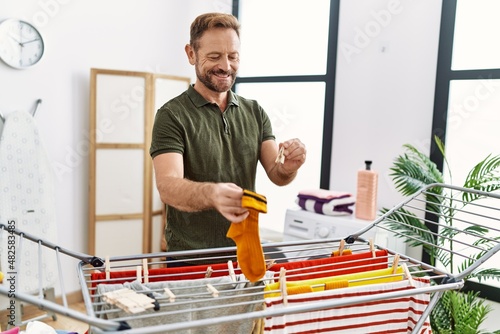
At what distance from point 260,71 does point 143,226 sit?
1.57 m

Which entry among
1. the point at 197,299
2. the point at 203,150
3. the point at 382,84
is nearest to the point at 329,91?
the point at 382,84

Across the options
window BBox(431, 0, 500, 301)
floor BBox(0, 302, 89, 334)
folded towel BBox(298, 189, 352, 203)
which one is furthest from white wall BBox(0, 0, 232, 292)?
window BBox(431, 0, 500, 301)

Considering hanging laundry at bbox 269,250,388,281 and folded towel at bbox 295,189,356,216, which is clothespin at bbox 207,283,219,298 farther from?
folded towel at bbox 295,189,356,216

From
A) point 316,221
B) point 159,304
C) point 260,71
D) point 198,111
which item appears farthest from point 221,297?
point 260,71

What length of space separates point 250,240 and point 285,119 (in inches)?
111

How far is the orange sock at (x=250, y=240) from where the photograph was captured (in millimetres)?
923

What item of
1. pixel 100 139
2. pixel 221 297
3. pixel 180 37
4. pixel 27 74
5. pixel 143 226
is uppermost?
pixel 180 37

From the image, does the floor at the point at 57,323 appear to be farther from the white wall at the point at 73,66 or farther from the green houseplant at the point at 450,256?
the green houseplant at the point at 450,256

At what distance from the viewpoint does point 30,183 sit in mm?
3121

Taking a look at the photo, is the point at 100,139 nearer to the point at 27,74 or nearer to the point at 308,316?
the point at 27,74

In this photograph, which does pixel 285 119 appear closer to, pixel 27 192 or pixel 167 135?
pixel 27 192

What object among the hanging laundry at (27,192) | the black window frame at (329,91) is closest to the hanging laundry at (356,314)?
the black window frame at (329,91)

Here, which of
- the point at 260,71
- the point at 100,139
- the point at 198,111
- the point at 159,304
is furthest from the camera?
the point at 260,71

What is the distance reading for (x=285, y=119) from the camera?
12.3 feet
